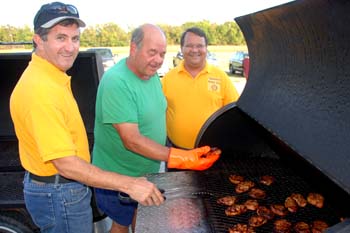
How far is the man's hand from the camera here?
1933mm

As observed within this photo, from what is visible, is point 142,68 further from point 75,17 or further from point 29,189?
point 29,189

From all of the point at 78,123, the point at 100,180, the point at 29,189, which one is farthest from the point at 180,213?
the point at 29,189

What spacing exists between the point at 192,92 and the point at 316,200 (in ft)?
5.90

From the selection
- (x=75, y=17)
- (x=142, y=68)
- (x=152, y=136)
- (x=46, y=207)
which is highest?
(x=75, y=17)

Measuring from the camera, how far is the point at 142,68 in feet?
8.51

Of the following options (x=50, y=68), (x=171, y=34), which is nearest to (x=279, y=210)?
(x=50, y=68)

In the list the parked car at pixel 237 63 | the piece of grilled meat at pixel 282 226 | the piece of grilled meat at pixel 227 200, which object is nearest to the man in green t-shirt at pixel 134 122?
the piece of grilled meat at pixel 227 200

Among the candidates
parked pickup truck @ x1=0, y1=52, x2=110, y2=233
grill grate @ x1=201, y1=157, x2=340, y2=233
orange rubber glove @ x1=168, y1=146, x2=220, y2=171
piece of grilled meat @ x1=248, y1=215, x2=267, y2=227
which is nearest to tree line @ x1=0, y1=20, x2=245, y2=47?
parked pickup truck @ x1=0, y1=52, x2=110, y2=233

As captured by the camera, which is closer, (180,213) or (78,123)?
(180,213)

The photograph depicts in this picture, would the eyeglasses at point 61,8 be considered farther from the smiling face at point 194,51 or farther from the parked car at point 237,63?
the parked car at point 237,63

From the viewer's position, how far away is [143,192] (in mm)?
1933

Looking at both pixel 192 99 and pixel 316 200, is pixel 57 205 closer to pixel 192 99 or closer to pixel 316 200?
pixel 316 200

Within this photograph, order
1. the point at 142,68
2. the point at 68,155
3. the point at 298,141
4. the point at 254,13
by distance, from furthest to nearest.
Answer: the point at 142,68 → the point at 254,13 → the point at 68,155 → the point at 298,141

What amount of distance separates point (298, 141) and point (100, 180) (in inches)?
42.0
